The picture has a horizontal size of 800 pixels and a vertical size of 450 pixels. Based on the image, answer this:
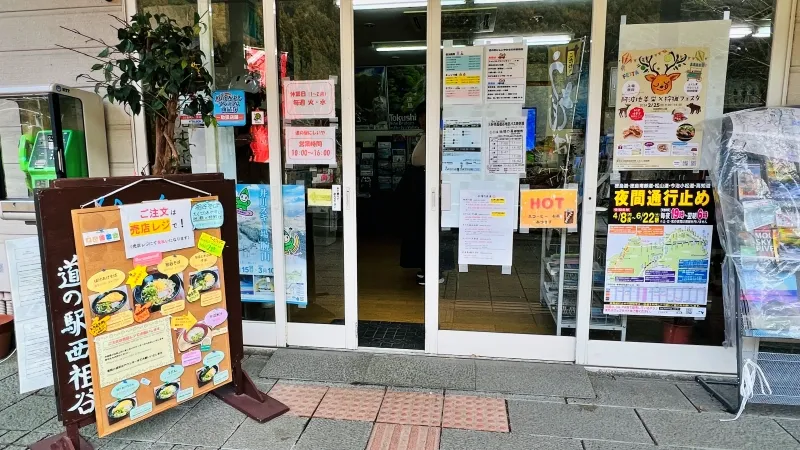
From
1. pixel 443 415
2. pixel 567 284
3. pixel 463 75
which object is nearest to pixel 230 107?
pixel 463 75

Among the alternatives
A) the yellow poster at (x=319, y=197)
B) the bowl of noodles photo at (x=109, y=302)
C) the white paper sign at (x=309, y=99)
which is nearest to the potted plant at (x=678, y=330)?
the yellow poster at (x=319, y=197)

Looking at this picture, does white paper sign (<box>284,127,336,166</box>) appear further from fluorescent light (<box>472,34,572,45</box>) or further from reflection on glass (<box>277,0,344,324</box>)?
fluorescent light (<box>472,34,572,45</box>)

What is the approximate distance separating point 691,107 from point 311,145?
2.46 metres

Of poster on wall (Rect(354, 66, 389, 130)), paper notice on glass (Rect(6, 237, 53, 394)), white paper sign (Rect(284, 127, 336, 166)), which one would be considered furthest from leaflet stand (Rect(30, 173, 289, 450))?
poster on wall (Rect(354, 66, 389, 130))

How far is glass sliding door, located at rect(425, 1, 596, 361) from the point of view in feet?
9.70

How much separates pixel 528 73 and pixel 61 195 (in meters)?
2.65

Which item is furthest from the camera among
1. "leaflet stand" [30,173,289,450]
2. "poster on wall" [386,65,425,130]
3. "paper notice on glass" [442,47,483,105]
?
"poster on wall" [386,65,425,130]

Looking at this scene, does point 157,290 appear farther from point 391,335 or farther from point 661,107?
point 661,107

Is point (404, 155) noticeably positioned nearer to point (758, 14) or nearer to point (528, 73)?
point (528, 73)

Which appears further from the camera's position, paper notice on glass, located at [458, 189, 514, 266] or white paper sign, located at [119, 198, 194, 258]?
paper notice on glass, located at [458, 189, 514, 266]

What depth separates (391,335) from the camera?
3539 mm

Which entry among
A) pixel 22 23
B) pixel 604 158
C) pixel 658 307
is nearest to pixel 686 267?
pixel 658 307

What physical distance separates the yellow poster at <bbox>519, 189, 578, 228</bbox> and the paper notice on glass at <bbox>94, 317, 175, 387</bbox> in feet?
7.32

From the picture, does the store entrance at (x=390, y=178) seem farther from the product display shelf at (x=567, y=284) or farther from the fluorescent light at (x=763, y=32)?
the fluorescent light at (x=763, y=32)
